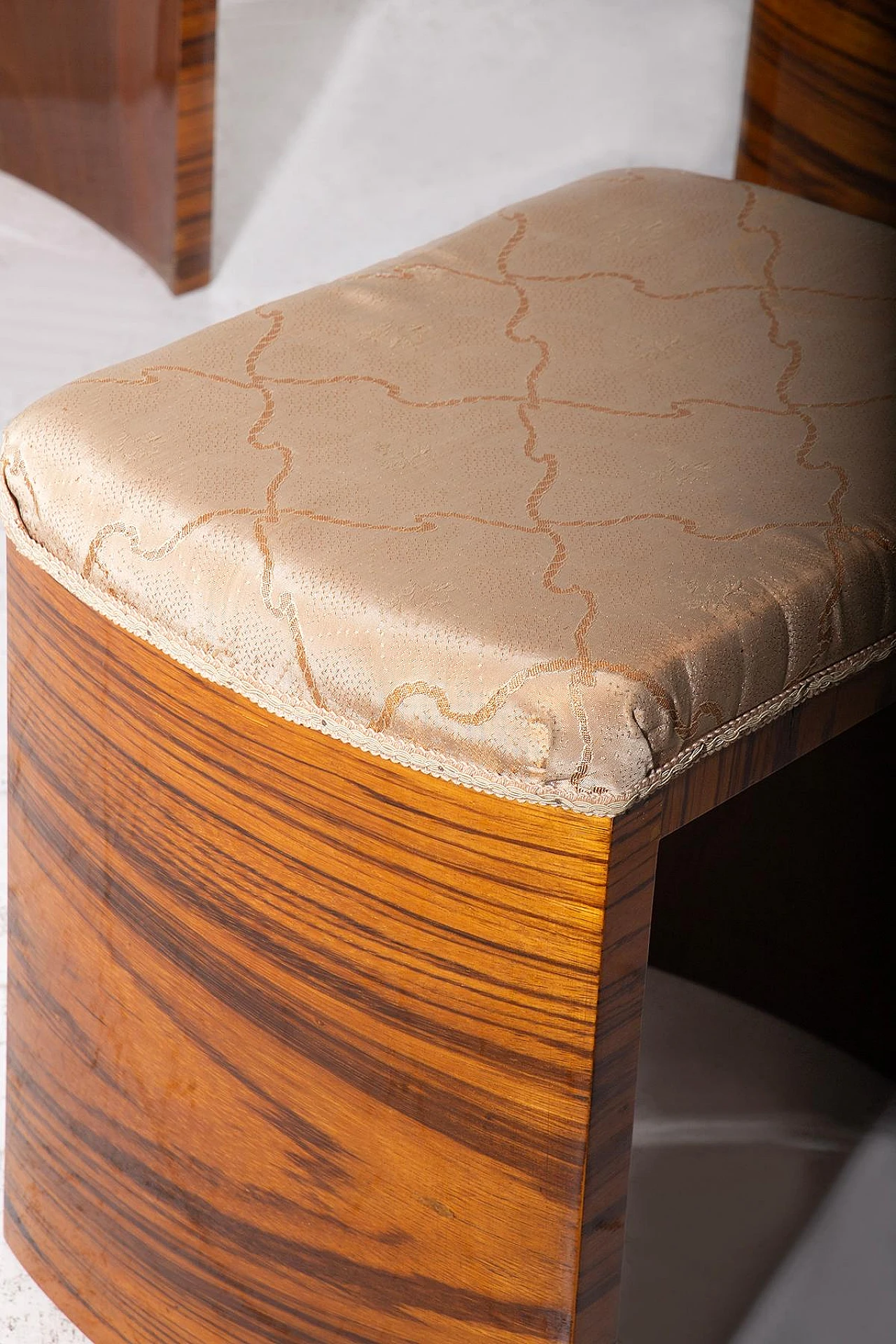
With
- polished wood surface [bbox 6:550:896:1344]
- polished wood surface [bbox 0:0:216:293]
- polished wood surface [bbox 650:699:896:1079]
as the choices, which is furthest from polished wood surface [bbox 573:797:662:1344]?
polished wood surface [bbox 0:0:216:293]

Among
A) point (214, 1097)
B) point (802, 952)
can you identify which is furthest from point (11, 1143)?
point (802, 952)

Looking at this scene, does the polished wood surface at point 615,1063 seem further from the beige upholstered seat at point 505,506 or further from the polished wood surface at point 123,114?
the polished wood surface at point 123,114

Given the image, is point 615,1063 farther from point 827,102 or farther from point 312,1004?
point 827,102

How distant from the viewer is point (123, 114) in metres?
2.02

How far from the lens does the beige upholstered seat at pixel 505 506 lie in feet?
2.21

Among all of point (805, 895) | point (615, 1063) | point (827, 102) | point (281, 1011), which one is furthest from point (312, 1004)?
point (827, 102)

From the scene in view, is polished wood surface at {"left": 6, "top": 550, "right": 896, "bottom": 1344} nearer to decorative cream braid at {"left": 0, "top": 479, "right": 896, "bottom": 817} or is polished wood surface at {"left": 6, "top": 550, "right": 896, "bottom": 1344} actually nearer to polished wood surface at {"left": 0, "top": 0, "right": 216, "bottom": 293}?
decorative cream braid at {"left": 0, "top": 479, "right": 896, "bottom": 817}

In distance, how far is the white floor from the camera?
3.34ft

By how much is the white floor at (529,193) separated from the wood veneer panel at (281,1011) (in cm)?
18

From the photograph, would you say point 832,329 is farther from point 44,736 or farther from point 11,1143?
point 11,1143

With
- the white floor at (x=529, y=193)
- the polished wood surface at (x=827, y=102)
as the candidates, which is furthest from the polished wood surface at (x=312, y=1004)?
the polished wood surface at (x=827, y=102)

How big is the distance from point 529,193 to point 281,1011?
1759 mm

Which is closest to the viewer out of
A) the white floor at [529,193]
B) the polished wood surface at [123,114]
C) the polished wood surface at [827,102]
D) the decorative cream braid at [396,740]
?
the decorative cream braid at [396,740]

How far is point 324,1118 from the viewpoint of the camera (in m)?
0.78
